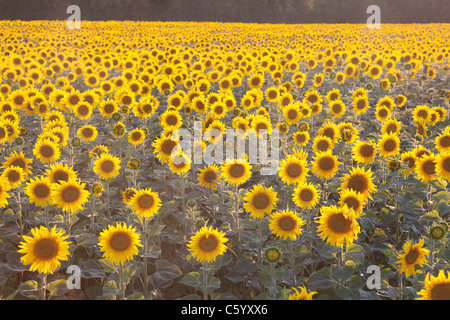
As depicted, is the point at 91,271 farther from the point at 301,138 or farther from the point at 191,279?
the point at 301,138

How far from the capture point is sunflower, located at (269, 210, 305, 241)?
12.4 ft

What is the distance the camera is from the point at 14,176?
14.2ft

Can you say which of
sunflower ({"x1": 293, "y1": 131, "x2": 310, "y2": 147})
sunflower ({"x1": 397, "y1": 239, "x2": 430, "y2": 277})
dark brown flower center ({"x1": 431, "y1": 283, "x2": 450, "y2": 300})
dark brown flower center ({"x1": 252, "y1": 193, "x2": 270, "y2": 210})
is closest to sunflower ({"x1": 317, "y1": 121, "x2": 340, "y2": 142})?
sunflower ({"x1": 293, "y1": 131, "x2": 310, "y2": 147})

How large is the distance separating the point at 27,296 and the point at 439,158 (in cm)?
436

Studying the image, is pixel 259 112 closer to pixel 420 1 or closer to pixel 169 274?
pixel 169 274

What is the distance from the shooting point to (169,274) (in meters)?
3.77

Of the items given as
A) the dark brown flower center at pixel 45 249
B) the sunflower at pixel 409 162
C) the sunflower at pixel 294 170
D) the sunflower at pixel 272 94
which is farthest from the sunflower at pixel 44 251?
the sunflower at pixel 272 94

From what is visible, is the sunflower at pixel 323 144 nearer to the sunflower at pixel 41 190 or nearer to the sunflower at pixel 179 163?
the sunflower at pixel 179 163

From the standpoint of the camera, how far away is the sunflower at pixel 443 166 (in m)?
4.12

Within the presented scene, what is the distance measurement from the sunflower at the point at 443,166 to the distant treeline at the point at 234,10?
5540 cm

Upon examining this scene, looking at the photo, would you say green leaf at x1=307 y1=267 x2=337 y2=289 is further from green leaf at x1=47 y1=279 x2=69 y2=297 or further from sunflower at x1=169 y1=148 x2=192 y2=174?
green leaf at x1=47 y1=279 x2=69 y2=297
